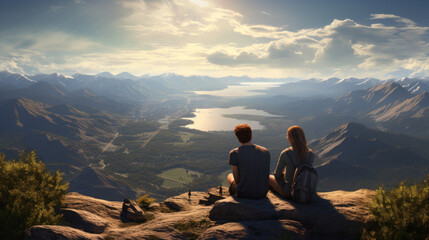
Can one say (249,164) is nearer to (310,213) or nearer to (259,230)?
(259,230)

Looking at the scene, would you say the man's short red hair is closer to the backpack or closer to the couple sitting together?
the couple sitting together

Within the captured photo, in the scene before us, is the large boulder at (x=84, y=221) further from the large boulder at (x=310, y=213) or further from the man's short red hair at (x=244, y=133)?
the man's short red hair at (x=244, y=133)

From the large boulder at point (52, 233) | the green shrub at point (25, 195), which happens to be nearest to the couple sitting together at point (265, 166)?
the large boulder at point (52, 233)

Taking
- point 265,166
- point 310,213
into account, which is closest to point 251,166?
point 265,166

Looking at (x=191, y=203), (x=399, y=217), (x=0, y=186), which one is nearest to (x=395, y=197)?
(x=399, y=217)

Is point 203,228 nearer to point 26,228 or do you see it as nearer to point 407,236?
point 26,228

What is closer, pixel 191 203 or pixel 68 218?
pixel 68 218

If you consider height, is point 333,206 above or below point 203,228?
above

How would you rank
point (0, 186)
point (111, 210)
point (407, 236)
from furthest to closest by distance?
point (111, 210) → point (0, 186) → point (407, 236)
